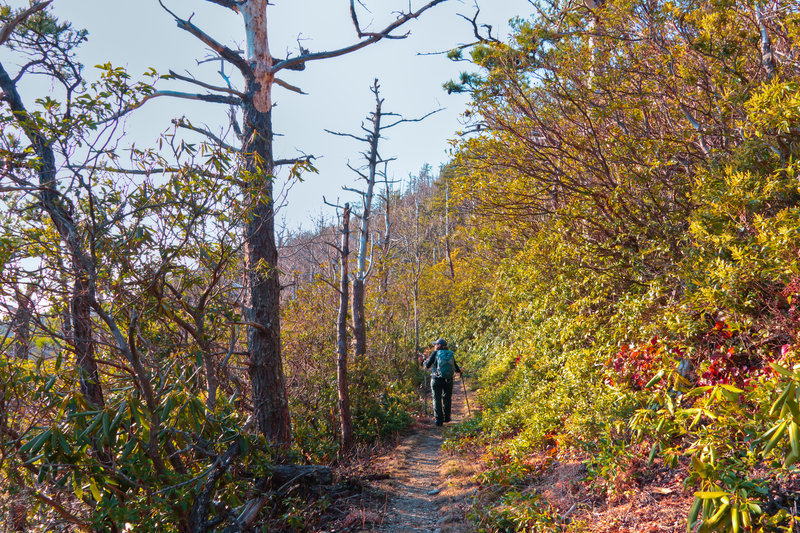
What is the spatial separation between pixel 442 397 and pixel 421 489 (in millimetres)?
3783

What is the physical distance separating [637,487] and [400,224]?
28.0 metres

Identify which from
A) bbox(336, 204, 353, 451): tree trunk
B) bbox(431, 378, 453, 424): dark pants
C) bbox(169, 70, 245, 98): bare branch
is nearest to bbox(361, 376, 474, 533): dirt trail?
bbox(336, 204, 353, 451): tree trunk

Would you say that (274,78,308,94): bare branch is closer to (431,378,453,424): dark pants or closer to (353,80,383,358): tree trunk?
(353,80,383,358): tree trunk

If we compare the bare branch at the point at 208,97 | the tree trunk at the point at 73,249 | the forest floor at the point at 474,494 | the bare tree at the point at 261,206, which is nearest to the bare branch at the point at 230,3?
the bare tree at the point at 261,206

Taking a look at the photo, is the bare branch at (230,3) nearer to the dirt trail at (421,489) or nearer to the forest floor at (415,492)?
the forest floor at (415,492)

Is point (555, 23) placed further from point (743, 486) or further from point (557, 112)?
point (743, 486)

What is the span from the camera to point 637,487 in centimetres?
390

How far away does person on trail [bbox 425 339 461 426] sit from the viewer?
957 cm

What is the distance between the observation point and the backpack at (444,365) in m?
9.53

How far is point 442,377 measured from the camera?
9570 mm

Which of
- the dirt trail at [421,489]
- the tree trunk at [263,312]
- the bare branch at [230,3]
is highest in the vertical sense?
Result: the bare branch at [230,3]

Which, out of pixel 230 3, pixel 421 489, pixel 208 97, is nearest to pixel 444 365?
pixel 421 489

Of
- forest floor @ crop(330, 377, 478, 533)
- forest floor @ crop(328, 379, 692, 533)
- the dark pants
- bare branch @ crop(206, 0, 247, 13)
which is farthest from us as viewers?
the dark pants

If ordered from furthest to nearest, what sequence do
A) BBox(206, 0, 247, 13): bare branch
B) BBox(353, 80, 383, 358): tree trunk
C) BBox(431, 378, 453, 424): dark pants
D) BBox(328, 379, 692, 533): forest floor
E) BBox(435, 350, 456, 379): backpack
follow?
BBox(353, 80, 383, 358): tree trunk, BBox(431, 378, 453, 424): dark pants, BBox(435, 350, 456, 379): backpack, BBox(206, 0, 247, 13): bare branch, BBox(328, 379, 692, 533): forest floor
